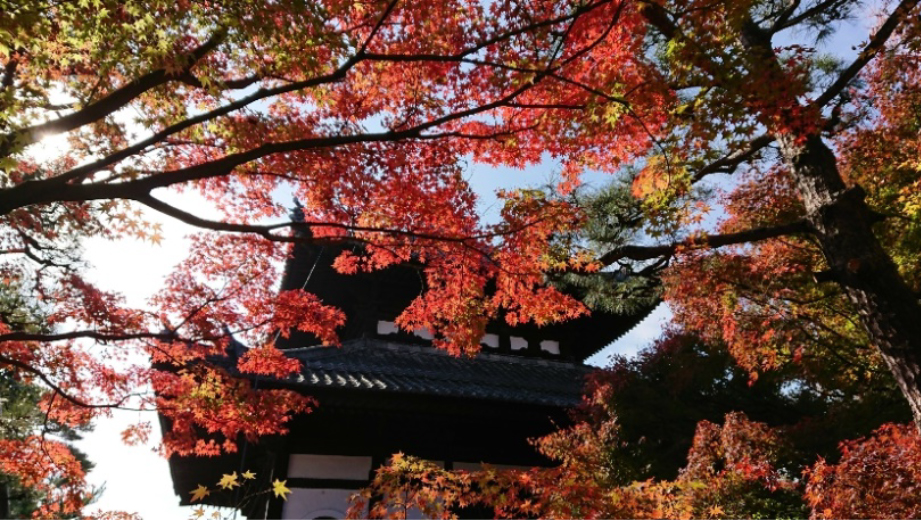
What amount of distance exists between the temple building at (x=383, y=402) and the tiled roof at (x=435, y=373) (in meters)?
0.03

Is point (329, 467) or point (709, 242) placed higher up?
point (709, 242)

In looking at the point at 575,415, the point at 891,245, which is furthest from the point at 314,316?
the point at 891,245

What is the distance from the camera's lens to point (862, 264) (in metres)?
5.41

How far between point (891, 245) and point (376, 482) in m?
8.83

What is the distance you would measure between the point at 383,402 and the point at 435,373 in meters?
1.94

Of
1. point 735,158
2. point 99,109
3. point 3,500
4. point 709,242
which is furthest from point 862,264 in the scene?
point 3,500

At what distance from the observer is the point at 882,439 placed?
5.64m

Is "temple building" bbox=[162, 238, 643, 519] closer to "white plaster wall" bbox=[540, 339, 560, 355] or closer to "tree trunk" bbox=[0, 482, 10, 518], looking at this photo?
"white plaster wall" bbox=[540, 339, 560, 355]

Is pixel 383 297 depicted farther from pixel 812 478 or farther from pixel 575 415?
pixel 812 478

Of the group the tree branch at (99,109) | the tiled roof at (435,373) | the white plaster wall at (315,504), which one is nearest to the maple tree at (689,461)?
the white plaster wall at (315,504)

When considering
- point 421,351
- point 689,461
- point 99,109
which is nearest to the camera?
point 99,109

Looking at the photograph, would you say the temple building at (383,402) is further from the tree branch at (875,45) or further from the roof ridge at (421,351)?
the tree branch at (875,45)

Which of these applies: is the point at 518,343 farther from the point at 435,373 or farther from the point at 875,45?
the point at 875,45

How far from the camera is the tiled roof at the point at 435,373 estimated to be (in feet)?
26.3
